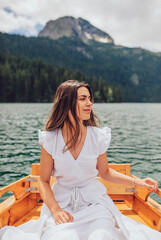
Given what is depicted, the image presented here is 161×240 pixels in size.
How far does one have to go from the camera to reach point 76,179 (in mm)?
2578

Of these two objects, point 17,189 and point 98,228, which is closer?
point 98,228

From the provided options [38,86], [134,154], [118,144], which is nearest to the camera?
[134,154]

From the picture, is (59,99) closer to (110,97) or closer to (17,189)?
(17,189)

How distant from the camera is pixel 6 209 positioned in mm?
3113

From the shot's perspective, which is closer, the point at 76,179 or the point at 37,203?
the point at 76,179

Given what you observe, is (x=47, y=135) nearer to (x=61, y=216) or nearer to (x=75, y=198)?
(x=75, y=198)

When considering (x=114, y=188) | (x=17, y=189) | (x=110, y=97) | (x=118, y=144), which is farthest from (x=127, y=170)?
(x=110, y=97)

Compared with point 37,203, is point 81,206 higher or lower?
higher

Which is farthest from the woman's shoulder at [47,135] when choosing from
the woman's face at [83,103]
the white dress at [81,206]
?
the woman's face at [83,103]

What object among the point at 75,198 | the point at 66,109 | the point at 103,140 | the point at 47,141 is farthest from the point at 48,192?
the point at 66,109

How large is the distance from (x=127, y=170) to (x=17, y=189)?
205 centimetres

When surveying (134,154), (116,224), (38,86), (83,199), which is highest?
(38,86)

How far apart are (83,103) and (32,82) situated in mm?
100909

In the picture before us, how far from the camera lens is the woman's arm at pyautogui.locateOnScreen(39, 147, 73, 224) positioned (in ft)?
7.57
